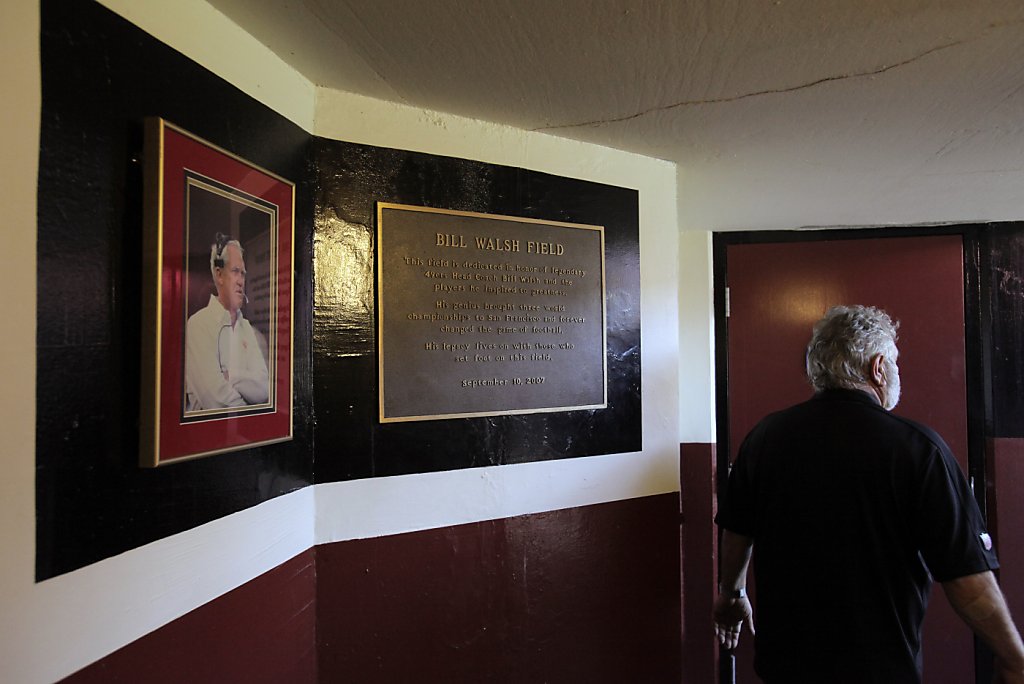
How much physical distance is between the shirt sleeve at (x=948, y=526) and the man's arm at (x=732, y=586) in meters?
0.49

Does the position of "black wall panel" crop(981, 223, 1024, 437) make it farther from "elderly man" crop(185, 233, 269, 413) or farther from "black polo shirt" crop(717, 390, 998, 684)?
"elderly man" crop(185, 233, 269, 413)

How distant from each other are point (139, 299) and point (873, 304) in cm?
328

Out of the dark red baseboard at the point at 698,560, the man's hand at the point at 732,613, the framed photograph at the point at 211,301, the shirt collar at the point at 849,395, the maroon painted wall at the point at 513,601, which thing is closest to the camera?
the framed photograph at the point at 211,301

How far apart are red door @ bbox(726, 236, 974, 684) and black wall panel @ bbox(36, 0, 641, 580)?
4.64 ft

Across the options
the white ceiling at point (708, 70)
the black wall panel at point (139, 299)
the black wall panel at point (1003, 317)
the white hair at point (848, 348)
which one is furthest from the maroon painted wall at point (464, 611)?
the black wall panel at point (1003, 317)

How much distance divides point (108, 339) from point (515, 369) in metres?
1.12

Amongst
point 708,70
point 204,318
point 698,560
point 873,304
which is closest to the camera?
point 204,318

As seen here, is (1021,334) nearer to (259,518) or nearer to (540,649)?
(540,649)

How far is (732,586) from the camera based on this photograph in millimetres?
1946

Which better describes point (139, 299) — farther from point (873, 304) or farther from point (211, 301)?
point (873, 304)

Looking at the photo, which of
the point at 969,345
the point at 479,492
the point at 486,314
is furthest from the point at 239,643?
the point at 969,345

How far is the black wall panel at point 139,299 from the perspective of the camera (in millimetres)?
964

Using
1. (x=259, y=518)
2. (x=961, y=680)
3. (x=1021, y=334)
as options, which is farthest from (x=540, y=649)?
(x=1021, y=334)

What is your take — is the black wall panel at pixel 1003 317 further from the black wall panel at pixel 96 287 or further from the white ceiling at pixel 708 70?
the black wall panel at pixel 96 287
